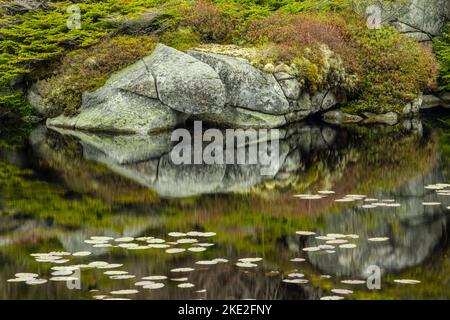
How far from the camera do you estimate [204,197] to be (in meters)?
10.9

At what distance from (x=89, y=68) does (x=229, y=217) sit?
11776 mm

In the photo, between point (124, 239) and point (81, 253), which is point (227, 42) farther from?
point (81, 253)

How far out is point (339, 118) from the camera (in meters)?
21.5

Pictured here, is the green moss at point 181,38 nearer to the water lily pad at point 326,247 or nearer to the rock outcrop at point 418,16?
the rock outcrop at point 418,16

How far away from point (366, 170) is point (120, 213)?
5.12 meters

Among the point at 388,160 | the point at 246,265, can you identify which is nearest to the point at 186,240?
the point at 246,265

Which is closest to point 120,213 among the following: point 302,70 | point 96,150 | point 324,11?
point 96,150

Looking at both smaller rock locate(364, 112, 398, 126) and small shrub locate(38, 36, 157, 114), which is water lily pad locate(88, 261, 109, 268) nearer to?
small shrub locate(38, 36, 157, 114)

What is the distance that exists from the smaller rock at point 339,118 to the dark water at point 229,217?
181 inches

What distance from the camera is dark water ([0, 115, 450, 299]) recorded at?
22.7ft

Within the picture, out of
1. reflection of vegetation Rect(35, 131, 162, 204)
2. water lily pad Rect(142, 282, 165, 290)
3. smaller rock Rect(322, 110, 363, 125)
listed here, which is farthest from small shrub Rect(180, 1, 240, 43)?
water lily pad Rect(142, 282, 165, 290)

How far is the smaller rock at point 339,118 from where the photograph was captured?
843 inches

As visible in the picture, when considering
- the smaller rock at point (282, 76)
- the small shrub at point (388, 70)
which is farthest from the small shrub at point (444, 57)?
the smaller rock at point (282, 76)
